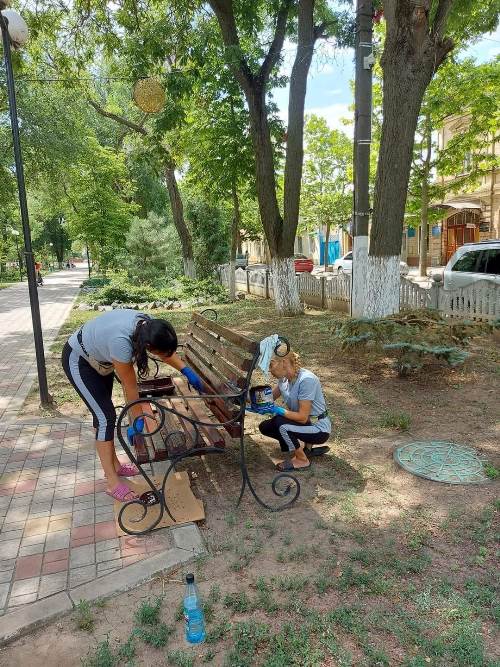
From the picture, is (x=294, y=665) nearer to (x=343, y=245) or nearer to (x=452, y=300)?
(x=452, y=300)

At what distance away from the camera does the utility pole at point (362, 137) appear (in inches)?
310

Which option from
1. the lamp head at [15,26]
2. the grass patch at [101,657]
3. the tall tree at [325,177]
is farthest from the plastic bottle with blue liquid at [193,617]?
the tall tree at [325,177]

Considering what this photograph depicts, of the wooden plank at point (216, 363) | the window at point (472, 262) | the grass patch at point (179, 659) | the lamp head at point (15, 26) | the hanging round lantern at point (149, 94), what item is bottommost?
the grass patch at point (179, 659)

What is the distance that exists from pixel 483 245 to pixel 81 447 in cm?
806

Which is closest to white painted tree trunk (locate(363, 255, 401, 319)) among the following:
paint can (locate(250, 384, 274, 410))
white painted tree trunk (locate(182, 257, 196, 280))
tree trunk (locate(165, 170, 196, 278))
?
paint can (locate(250, 384, 274, 410))

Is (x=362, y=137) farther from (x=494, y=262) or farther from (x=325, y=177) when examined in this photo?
(x=325, y=177)

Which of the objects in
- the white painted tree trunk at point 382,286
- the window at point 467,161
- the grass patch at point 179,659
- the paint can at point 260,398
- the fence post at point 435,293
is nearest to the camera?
the grass patch at point 179,659

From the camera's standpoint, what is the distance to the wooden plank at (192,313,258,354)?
11.6ft

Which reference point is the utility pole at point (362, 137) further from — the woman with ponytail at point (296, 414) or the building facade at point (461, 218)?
the building facade at point (461, 218)

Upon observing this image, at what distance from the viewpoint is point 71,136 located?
17.2 meters

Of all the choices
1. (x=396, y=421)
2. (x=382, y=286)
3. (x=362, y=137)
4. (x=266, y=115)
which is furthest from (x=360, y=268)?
(x=266, y=115)

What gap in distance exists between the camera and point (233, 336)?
4.09 metres

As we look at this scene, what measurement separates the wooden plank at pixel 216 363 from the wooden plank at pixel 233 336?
19 cm

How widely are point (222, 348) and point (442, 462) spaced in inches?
79.7
